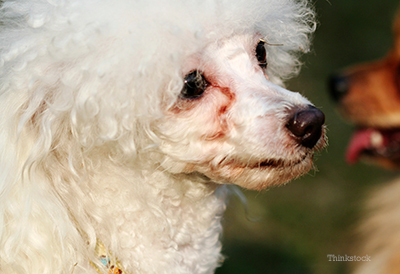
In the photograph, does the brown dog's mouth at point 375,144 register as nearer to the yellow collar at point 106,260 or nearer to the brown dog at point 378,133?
the brown dog at point 378,133

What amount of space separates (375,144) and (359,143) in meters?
0.09

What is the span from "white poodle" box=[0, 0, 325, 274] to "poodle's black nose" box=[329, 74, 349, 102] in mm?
1129

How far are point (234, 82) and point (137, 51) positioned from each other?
0.89 ft

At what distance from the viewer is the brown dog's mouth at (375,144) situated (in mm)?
2002

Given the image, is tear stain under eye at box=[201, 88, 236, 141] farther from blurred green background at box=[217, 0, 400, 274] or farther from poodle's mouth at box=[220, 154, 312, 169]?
blurred green background at box=[217, 0, 400, 274]

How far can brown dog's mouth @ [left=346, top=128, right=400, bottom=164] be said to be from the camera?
2.00 m

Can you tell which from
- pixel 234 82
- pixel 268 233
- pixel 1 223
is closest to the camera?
pixel 1 223

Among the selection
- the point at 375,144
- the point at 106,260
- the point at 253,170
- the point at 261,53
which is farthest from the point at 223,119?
the point at 375,144

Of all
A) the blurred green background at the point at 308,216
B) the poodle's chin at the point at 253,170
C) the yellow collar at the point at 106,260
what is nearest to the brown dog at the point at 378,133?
the blurred green background at the point at 308,216

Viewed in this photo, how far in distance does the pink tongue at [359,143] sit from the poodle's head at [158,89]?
3.67ft

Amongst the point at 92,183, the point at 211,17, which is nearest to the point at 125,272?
the point at 92,183

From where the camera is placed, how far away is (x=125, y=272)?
1152 millimetres

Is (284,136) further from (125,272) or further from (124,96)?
(125,272)
